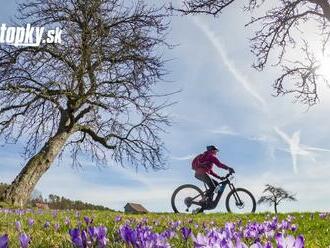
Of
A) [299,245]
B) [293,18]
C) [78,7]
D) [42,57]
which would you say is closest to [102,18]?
[78,7]

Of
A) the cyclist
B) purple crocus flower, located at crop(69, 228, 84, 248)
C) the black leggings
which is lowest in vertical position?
purple crocus flower, located at crop(69, 228, 84, 248)

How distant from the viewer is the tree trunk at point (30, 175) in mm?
19734

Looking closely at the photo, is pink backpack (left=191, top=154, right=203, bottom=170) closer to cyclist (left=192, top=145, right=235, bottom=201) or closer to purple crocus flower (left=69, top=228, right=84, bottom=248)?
cyclist (left=192, top=145, right=235, bottom=201)

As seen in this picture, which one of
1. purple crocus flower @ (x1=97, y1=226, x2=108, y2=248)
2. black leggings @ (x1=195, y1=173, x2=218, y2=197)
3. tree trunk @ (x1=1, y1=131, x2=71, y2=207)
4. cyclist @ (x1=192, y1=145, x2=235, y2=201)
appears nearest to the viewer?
purple crocus flower @ (x1=97, y1=226, x2=108, y2=248)

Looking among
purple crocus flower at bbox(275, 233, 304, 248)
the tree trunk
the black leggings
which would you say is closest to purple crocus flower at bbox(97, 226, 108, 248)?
purple crocus flower at bbox(275, 233, 304, 248)

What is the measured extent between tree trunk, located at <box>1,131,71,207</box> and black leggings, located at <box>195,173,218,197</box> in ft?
22.7

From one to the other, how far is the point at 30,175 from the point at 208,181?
7466 millimetres

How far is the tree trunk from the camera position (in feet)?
64.7

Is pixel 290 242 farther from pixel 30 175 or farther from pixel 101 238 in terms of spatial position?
pixel 30 175

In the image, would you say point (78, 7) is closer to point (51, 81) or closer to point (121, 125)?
point (51, 81)

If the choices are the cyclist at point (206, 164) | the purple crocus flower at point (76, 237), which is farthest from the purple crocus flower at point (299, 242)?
the cyclist at point (206, 164)

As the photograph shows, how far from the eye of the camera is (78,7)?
21500 millimetres

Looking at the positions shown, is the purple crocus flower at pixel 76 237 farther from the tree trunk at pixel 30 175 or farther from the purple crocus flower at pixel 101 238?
the tree trunk at pixel 30 175

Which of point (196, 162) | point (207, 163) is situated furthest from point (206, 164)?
point (196, 162)
